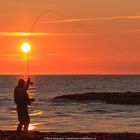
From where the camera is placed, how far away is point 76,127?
1261 inches

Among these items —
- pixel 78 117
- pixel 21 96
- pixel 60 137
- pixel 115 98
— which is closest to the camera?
pixel 60 137

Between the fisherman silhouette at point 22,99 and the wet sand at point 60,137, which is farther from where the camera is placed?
the fisherman silhouette at point 22,99

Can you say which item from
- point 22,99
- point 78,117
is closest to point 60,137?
point 22,99

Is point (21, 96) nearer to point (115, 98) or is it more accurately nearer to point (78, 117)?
point (78, 117)

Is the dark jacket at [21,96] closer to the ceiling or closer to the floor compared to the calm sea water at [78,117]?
closer to the floor

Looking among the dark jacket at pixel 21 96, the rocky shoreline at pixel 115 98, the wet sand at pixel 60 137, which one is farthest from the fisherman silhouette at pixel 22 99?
the rocky shoreline at pixel 115 98

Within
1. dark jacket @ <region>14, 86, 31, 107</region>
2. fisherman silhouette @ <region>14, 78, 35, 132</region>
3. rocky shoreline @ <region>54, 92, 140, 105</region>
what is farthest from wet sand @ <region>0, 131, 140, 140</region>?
rocky shoreline @ <region>54, 92, 140, 105</region>

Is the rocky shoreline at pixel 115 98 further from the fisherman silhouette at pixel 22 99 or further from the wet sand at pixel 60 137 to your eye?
the wet sand at pixel 60 137

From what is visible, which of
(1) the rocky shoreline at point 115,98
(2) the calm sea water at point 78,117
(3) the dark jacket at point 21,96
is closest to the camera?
(3) the dark jacket at point 21,96

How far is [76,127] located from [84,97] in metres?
42.8

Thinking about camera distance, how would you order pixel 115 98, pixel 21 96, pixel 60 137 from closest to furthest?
pixel 60 137, pixel 21 96, pixel 115 98

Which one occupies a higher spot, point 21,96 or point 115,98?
point 115,98

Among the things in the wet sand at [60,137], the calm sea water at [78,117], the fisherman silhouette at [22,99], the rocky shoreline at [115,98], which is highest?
the rocky shoreline at [115,98]

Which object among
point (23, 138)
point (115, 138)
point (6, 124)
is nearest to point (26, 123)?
point (23, 138)
